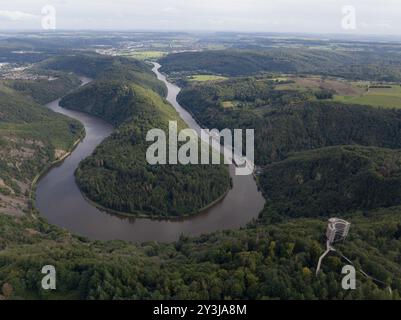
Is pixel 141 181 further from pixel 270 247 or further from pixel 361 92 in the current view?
pixel 361 92

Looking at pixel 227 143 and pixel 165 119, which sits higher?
pixel 165 119

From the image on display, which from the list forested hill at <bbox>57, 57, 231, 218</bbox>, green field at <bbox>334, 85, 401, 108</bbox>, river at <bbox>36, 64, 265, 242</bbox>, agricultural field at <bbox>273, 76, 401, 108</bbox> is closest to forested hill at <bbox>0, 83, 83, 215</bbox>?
river at <bbox>36, 64, 265, 242</bbox>

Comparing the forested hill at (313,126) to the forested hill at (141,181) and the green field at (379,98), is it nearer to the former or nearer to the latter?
the green field at (379,98)

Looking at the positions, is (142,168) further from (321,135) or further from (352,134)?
(352,134)

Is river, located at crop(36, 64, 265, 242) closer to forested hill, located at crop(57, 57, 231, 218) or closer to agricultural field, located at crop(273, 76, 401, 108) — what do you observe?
forested hill, located at crop(57, 57, 231, 218)

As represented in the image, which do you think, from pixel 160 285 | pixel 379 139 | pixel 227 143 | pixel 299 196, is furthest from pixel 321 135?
pixel 160 285

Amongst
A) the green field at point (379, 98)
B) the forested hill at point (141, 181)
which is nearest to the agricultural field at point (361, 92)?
the green field at point (379, 98)

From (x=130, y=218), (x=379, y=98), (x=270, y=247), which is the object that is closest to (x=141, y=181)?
(x=130, y=218)
